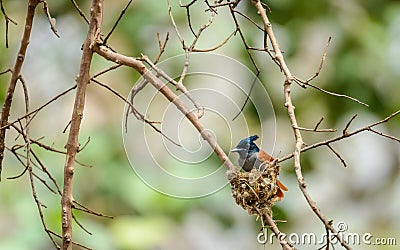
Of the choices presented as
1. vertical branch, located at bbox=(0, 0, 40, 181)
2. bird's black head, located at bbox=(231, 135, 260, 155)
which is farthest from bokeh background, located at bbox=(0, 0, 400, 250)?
bird's black head, located at bbox=(231, 135, 260, 155)

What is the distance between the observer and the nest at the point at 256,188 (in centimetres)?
61

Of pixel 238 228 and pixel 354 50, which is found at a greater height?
pixel 354 50

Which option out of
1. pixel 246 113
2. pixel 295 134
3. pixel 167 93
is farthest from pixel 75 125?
pixel 246 113

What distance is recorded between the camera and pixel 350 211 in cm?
181

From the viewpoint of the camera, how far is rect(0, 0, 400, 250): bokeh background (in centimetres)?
143

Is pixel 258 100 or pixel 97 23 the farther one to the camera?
pixel 258 100

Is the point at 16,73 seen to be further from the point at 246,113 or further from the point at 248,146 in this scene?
the point at 246,113

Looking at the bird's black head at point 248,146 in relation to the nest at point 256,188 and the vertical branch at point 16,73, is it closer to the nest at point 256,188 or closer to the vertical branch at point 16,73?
the nest at point 256,188

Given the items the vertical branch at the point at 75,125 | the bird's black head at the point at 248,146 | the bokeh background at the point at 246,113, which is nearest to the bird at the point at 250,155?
the bird's black head at the point at 248,146

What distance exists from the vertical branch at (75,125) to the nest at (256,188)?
16cm

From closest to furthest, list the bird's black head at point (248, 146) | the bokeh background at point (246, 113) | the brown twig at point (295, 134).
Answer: the brown twig at point (295, 134) → the bird's black head at point (248, 146) → the bokeh background at point (246, 113)

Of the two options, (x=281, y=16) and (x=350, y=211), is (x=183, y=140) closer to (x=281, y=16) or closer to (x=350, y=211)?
(x=281, y=16)

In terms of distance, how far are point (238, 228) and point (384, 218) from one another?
1.46 feet

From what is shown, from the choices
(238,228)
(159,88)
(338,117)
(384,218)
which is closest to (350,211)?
(384,218)
